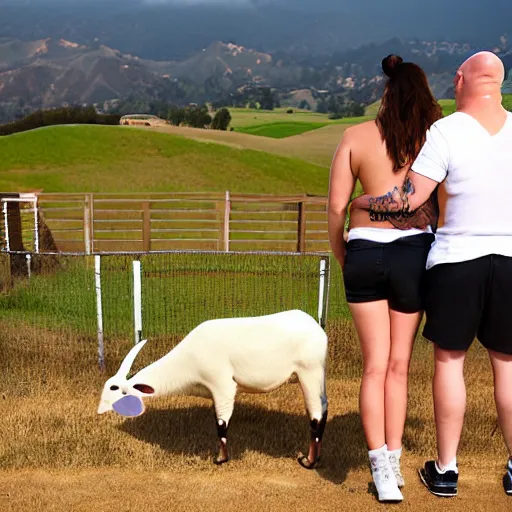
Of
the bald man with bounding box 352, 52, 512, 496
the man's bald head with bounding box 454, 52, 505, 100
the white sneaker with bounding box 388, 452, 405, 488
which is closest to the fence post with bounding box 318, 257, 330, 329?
the white sneaker with bounding box 388, 452, 405, 488

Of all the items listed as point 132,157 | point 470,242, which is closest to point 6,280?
point 470,242

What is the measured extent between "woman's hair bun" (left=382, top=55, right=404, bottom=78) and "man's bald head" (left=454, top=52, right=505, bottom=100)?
0.36m

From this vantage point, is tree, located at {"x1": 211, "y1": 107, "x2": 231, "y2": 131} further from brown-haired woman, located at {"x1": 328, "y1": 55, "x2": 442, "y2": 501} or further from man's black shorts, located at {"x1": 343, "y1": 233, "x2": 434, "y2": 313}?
man's black shorts, located at {"x1": 343, "y1": 233, "x2": 434, "y2": 313}

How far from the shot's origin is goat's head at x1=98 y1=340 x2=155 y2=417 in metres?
5.20

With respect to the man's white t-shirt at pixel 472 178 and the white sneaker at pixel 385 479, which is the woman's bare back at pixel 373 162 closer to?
the man's white t-shirt at pixel 472 178

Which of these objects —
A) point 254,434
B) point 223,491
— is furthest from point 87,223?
point 223,491

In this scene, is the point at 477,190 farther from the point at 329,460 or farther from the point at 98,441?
the point at 98,441

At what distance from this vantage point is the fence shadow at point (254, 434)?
5398 mm

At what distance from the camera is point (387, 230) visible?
4.13 m

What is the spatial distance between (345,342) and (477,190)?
4.72 metres

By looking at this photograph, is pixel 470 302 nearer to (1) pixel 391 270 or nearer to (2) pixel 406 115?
(1) pixel 391 270

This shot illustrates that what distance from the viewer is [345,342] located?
845 cm

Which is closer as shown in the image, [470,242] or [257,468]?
[470,242]

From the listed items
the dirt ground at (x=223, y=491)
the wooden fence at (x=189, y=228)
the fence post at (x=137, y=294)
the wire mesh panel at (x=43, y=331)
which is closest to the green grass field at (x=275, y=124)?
the wooden fence at (x=189, y=228)
